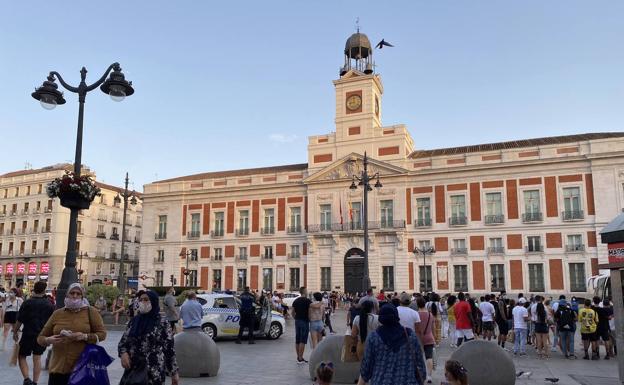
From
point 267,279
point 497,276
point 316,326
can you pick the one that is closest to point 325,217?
point 267,279

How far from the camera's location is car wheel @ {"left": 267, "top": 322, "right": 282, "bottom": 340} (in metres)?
18.0

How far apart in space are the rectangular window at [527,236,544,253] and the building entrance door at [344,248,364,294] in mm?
11959

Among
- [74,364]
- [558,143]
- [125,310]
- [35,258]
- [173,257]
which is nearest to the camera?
[74,364]

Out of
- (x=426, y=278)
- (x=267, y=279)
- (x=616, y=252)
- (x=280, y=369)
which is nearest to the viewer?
(x=616, y=252)

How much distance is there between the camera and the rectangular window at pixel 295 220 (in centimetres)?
4497

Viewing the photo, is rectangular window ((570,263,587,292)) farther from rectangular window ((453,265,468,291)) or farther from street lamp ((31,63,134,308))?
street lamp ((31,63,134,308))

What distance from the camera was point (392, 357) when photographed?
5.07m

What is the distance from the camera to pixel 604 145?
36.0m

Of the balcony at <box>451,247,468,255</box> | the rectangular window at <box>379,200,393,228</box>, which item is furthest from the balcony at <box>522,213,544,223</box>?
the rectangular window at <box>379,200,393,228</box>

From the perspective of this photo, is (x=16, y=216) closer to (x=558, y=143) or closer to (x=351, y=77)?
(x=351, y=77)

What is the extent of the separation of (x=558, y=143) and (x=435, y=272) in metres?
12.7

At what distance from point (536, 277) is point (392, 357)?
35.1 metres

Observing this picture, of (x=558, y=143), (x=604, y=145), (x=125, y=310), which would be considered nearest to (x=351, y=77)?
(x=558, y=143)

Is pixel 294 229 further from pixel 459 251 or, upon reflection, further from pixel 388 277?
pixel 459 251
